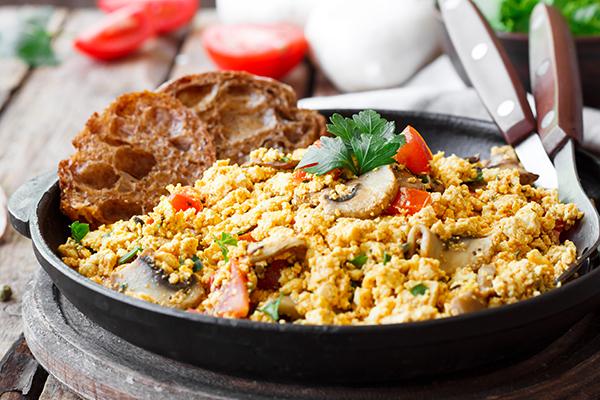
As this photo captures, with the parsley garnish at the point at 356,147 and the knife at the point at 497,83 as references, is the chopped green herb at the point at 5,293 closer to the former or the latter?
the parsley garnish at the point at 356,147

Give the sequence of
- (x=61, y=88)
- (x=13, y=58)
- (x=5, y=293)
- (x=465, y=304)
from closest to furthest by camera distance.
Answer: (x=465, y=304), (x=5, y=293), (x=61, y=88), (x=13, y=58)

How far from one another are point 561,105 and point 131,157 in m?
1.70

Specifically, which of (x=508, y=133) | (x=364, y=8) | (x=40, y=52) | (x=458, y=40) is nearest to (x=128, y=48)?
(x=40, y=52)

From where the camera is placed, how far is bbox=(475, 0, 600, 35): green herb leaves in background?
15.5 ft

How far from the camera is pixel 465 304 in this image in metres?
2.16

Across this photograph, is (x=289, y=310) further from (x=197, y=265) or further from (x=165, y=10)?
(x=165, y=10)

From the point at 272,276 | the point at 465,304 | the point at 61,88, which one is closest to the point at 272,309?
the point at 272,276

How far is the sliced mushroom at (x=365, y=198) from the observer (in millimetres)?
2520

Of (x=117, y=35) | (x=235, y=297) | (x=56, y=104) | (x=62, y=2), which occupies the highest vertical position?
(x=235, y=297)

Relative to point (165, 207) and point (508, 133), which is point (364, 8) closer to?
point (508, 133)

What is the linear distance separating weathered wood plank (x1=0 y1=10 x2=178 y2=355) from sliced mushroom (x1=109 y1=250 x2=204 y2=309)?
1.05 m

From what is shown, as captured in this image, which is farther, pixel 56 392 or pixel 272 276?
pixel 56 392

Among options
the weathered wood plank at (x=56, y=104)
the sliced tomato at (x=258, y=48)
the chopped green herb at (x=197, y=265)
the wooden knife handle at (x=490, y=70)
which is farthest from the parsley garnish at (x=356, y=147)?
the sliced tomato at (x=258, y=48)

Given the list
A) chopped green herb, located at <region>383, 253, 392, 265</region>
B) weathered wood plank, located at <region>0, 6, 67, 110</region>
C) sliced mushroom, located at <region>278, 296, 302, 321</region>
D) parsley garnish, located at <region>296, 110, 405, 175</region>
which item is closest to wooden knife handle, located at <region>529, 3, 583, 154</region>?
parsley garnish, located at <region>296, 110, 405, 175</region>
